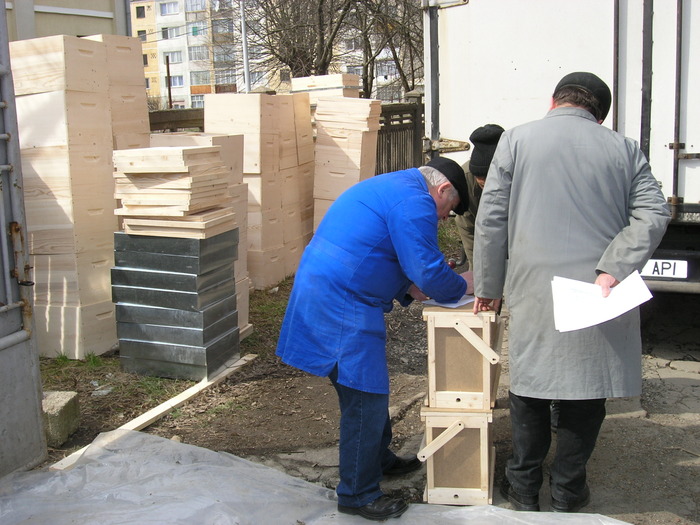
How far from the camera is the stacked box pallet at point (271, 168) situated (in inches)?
289

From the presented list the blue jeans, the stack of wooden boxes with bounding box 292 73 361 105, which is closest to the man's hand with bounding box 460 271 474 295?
the blue jeans

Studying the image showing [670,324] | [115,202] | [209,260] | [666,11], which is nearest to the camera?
[666,11]

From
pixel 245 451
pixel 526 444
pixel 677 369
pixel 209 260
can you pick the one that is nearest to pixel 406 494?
pixel 526 444

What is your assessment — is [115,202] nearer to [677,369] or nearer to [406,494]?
[406,494]

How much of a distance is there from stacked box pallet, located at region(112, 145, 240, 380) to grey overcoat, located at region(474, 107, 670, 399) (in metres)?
2.45

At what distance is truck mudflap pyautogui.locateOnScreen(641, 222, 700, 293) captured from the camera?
4.88 m

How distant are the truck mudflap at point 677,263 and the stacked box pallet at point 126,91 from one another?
410cm

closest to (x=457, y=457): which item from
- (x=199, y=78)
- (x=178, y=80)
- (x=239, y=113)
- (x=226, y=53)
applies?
(x=239, y=113)

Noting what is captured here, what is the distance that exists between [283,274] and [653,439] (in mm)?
4678

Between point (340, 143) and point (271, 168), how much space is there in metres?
0.98

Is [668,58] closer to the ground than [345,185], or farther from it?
farther from it

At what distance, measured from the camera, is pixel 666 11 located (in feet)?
15.1

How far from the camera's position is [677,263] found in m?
4.92

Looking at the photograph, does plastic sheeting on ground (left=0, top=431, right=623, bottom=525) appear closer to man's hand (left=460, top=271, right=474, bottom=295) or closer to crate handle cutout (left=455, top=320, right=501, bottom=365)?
crate handle cutout (left=455, top=320, right=501, bottom=365)
